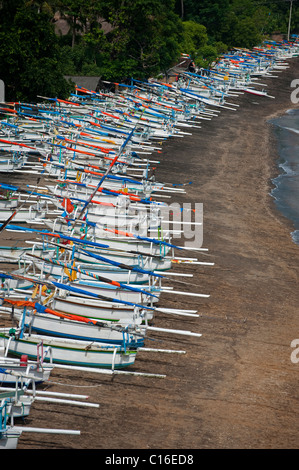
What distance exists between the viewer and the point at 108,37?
88.0 metres

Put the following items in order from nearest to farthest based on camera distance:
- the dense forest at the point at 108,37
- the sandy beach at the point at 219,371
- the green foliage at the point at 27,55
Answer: the sandy beach at the point at 219,371
the green foliage at the point at 27,55
the dense forest at the point at 108,37

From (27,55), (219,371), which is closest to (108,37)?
(27,55)

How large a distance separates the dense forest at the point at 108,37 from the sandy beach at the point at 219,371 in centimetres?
2551

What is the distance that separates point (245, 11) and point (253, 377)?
105 meters

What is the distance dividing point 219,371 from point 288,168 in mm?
40566

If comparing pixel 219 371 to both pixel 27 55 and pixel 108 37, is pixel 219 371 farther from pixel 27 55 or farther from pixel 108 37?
pixel 108 37

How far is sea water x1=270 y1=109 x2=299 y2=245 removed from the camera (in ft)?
181

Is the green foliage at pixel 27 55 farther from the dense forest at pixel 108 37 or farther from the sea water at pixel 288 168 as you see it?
the sea water at pixel 288 168

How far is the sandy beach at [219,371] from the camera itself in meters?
26.2

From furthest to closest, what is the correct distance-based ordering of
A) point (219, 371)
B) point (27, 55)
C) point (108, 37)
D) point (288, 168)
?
point (108, 37) → point (27, 55) → point (288, 168) → point (219, 371)

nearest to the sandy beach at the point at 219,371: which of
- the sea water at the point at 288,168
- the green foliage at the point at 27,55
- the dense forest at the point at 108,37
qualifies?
the sea water at the point at 288,168

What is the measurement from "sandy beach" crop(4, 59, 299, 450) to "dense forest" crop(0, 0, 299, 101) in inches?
1004

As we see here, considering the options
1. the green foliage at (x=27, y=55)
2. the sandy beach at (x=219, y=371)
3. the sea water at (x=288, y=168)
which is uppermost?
the green foliage at (x=27, y=55)

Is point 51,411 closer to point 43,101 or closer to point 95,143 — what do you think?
point 95,143
